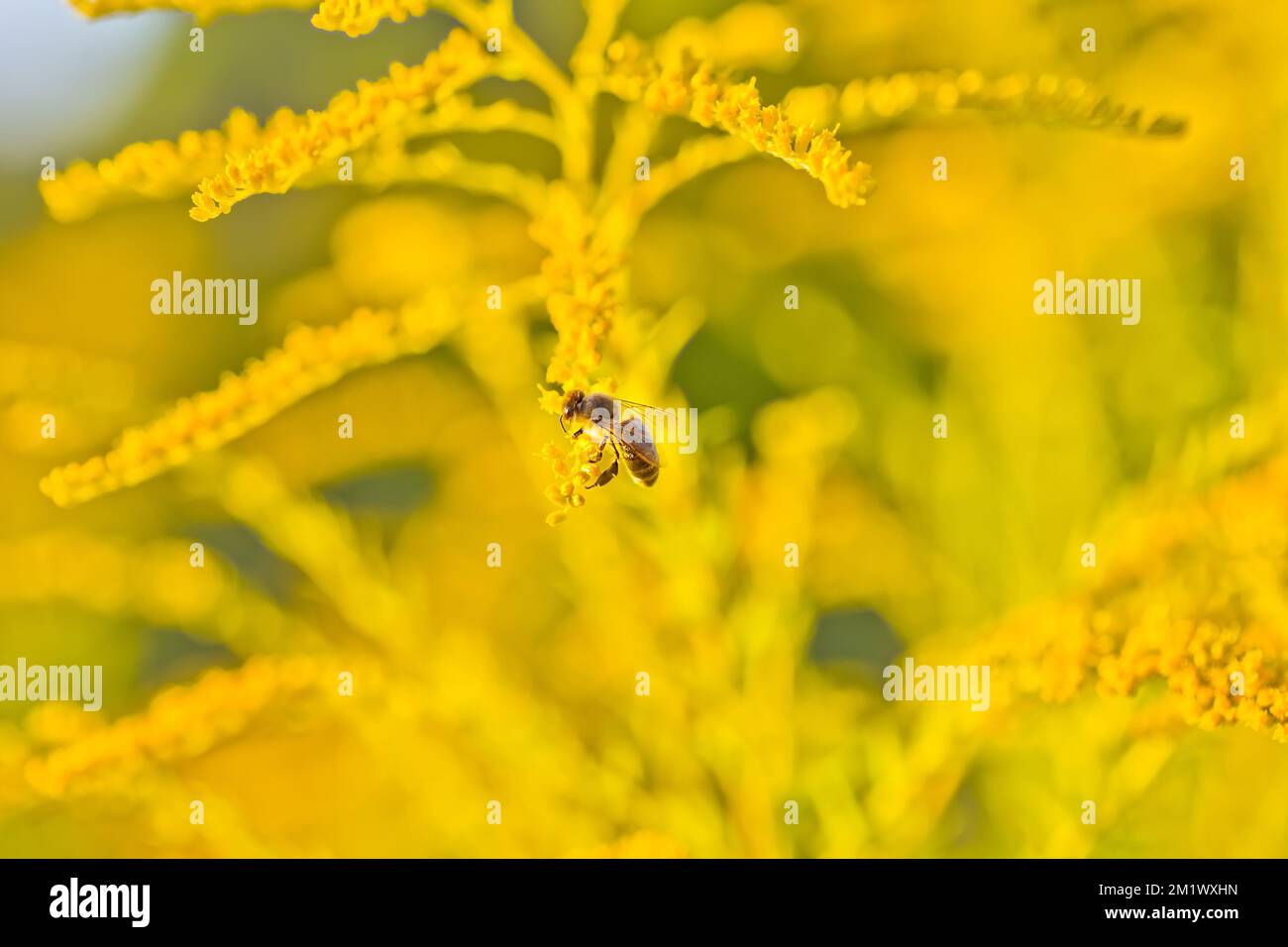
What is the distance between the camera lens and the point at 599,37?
46cm

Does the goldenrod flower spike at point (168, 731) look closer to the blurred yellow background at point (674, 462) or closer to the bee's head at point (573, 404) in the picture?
the blurred yellow background at point (674, 462)

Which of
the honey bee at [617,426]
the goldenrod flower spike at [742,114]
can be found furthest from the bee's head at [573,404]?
the goldenrod flower spike at [742,114]

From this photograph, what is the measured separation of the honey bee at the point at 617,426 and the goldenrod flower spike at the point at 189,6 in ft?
0.70

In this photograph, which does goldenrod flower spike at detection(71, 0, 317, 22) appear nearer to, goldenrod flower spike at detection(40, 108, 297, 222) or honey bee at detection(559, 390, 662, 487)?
goldenrod flower spike at detection(40, 108, 297, 222)

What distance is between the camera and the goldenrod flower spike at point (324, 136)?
1.30 feet

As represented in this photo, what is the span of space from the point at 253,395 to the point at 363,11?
0.15m

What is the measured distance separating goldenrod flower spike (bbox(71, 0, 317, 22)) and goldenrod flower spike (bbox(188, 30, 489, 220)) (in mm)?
80

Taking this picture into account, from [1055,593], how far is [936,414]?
0.10 metres

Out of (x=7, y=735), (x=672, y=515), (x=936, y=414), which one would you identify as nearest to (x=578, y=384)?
(x=672, y=515)

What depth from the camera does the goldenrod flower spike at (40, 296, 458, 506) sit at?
16.2 inches

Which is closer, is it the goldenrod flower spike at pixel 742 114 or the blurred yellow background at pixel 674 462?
the goldenrod flower spike at pixel 742 114

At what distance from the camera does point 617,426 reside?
45cm
